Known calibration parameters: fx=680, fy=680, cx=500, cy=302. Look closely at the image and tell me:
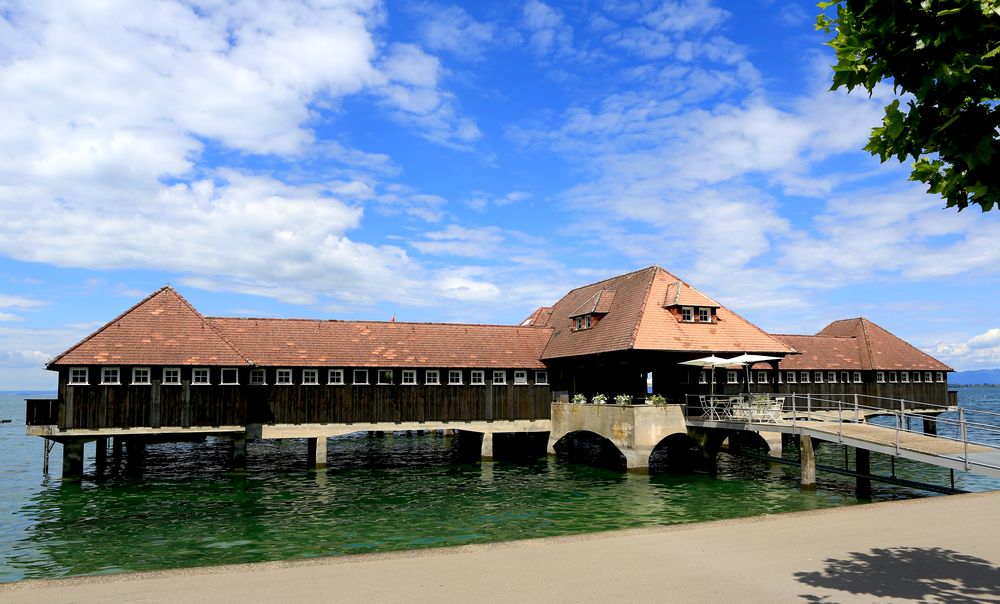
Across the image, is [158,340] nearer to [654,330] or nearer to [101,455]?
[101,455]

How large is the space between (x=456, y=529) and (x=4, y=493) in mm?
20592

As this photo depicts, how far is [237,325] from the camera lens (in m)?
33.1

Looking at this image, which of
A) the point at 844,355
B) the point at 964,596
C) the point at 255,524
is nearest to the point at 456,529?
the point at 255,524

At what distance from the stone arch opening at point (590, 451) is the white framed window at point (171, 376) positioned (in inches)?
702

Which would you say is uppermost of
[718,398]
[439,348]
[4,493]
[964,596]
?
[439,348]

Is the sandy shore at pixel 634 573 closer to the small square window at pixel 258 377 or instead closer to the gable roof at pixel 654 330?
the gable roof at pixel 654 330

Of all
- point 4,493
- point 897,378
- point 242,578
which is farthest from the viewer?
point 897,378

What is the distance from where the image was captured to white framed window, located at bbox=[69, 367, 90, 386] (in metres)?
26.9

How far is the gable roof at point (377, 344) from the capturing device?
32.0 m

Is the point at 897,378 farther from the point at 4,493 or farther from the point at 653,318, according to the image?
the point at 4,493

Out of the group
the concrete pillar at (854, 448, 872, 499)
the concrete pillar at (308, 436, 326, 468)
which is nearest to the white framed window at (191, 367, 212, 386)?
the concrete pillar at (308, 436, 326, 468)

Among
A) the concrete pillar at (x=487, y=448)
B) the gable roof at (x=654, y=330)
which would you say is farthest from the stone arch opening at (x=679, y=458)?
the concrete pillar at (x=487, y=448)

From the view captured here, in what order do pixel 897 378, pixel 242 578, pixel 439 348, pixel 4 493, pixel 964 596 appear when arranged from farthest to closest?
pixel 897 378 < pixel 439 348 < pixel 4 493 < pixel 242 578 < pixel 964 596

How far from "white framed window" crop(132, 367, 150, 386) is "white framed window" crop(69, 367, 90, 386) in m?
1.63
